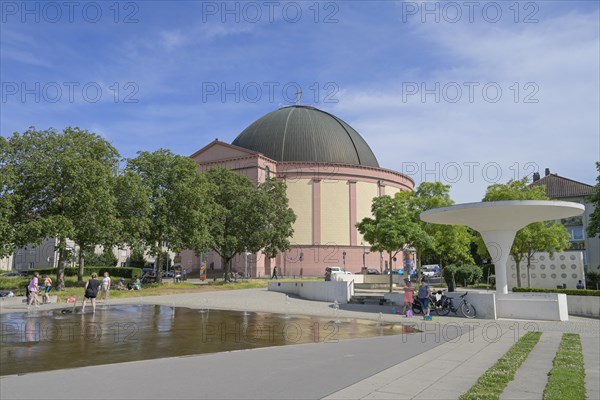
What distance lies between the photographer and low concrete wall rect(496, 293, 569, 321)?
19641mm

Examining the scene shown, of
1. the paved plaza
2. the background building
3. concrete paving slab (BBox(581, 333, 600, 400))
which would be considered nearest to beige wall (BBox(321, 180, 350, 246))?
the background building

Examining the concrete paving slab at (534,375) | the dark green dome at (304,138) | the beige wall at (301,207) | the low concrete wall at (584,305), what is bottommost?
the low concrete wall at (584,305)

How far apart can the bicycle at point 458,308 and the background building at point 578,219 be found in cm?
4665

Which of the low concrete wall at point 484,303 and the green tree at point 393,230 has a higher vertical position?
the green tree at point 393,230

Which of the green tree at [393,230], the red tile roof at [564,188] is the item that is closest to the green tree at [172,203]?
the green tree at [393,230]

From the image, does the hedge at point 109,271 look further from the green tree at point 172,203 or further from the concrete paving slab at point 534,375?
the concrete paving slab at point 534,375

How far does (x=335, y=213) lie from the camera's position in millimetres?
68875

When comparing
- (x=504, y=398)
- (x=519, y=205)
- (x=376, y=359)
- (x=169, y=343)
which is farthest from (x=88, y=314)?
(x=519, y=205)

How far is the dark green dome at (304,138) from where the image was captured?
7200cm

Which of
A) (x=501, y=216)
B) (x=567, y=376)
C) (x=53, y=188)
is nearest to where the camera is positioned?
(x=567, y=376)

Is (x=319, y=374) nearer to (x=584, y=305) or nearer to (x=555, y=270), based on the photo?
(x=584, y=305)

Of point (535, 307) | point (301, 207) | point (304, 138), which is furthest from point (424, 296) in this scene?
point (304, 138)

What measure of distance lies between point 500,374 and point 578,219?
209ft

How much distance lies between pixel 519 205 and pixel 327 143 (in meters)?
54.5
